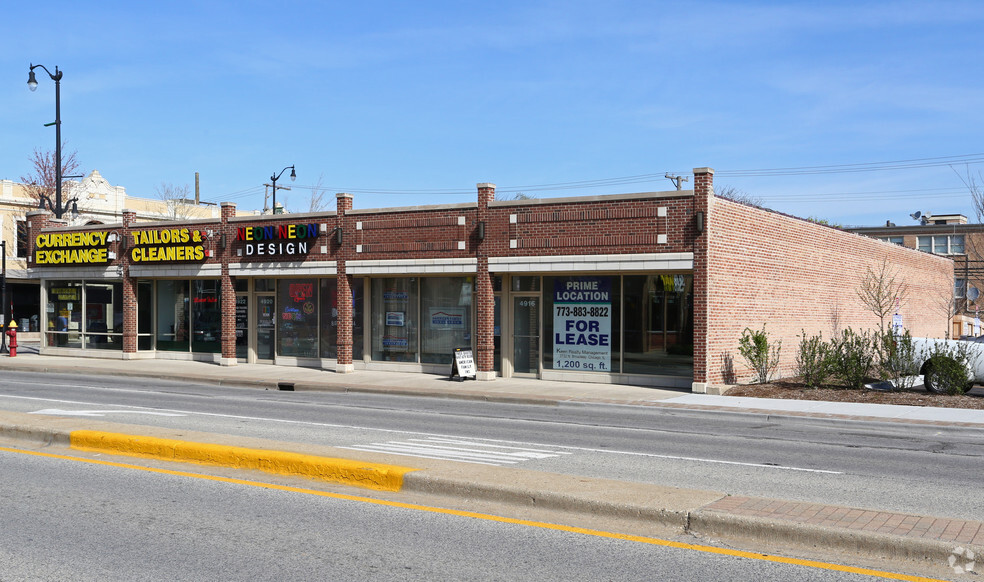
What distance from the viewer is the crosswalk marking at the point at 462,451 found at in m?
11.1

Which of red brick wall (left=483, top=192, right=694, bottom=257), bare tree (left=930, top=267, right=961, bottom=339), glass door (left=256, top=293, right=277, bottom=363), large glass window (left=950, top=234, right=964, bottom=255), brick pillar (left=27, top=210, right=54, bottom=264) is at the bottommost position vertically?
glass door (left=256, top=293, right=277, bottom=363)

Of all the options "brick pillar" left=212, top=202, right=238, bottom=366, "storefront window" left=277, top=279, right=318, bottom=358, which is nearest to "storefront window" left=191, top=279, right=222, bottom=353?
"brick pillar" left=212, top=202, right=238, bottom=366

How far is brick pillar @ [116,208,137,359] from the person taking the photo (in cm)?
3070

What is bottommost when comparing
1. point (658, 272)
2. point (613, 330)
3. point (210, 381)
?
point (210, 381)

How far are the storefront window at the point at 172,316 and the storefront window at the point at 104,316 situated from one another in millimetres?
1633

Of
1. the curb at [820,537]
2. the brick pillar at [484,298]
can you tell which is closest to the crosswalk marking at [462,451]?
the curb at [820,537]

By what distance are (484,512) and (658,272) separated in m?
15.0

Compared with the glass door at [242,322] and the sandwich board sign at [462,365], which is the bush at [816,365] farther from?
the glass door at [242,322]

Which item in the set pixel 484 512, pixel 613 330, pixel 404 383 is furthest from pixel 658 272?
pixel 484 512

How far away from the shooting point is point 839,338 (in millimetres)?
28422

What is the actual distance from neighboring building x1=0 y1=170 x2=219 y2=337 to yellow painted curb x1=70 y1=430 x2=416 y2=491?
127ft

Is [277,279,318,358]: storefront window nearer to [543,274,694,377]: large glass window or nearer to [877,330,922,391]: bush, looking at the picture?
[543,274,694,377]: large glass window

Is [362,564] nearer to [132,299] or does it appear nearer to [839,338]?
[839,338]

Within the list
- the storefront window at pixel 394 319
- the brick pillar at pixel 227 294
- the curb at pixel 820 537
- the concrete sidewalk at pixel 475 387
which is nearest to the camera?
the curb at pixel 820 537
